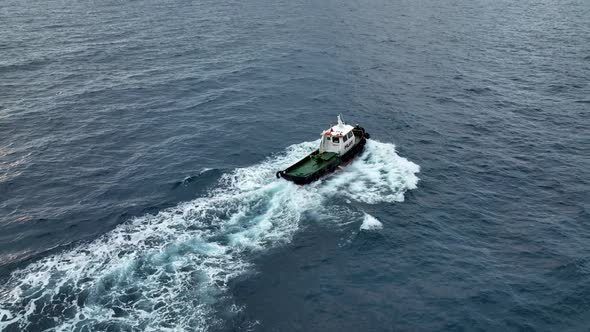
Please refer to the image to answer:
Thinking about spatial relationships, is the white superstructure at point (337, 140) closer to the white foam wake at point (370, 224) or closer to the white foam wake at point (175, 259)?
the white foam wake at point (175, 259)

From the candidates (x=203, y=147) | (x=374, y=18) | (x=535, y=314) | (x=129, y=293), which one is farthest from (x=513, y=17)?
(x=129, y=293)

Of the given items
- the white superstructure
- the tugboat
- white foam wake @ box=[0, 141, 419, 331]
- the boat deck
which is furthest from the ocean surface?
the white superstructure

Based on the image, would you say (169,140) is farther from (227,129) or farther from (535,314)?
(535,314)

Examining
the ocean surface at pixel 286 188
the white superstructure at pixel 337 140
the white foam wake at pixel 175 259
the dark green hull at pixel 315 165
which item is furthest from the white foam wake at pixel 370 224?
the white superstructure at pixel 337 140

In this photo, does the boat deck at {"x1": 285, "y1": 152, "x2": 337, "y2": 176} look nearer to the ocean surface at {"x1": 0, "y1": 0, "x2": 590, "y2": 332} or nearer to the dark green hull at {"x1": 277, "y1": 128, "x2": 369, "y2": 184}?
the dark green hull at {"x1": 277, "y1": 128, "x2": 369, "y2": 184}

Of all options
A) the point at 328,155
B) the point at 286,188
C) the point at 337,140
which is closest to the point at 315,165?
the point at 328,155

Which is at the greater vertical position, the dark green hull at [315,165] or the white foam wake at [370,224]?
the dark green hull at [315,165]
